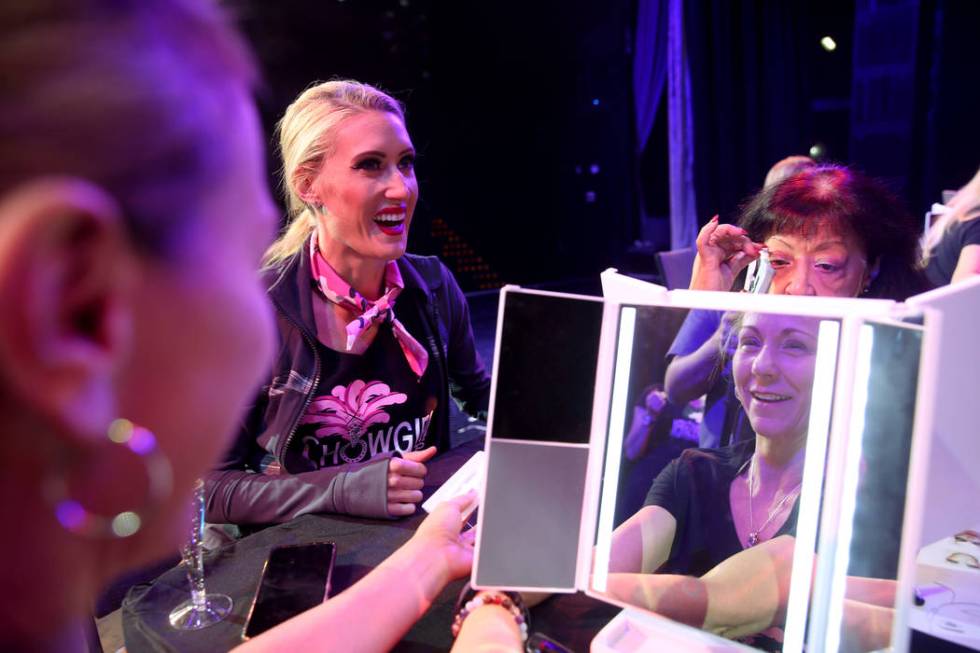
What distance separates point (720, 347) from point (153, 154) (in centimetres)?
60

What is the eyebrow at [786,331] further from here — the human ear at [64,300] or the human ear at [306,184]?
the human ear at [306,184]

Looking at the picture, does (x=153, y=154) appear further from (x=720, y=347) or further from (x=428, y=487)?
(x=428, y=487)

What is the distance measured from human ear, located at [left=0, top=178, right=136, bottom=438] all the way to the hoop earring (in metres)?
0.02

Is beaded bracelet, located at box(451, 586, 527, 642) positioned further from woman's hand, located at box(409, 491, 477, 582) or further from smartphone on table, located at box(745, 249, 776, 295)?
smartphone on table, located at box(745, 249, 776, 295)

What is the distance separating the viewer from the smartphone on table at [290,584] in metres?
0.84

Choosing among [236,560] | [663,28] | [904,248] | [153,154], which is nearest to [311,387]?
[236,560]

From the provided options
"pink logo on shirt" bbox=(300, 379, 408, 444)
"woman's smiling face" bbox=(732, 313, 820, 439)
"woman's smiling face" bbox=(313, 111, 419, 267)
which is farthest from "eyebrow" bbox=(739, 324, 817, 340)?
"woman's smiling face" bbox=(313, 111, 419, 267)

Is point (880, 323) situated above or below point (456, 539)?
above

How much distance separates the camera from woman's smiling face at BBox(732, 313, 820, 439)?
0.64m

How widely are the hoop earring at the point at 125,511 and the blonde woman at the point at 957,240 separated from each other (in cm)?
218

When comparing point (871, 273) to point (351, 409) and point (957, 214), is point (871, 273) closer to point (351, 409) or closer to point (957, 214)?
point (957, 214)

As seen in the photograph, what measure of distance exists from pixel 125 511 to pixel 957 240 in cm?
255

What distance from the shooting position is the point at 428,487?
1285 millimetres

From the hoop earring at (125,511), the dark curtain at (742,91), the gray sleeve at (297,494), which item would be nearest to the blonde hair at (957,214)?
the gray sleeve at (297,494)
